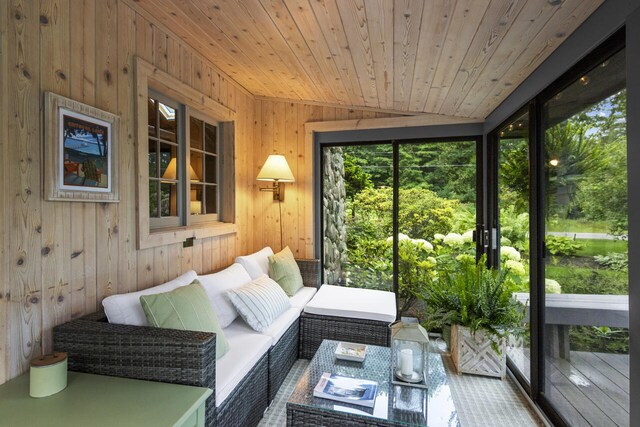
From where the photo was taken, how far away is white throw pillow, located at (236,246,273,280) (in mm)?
2871

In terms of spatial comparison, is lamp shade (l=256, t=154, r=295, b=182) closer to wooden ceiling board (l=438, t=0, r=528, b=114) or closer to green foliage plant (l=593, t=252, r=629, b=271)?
wooden ceiling board (l=438, t=0, r=528, b=114)

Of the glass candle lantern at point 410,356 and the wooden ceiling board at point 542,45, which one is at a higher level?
the wooden ceiling board at point 542,45

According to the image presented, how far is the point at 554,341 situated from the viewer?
192 cm

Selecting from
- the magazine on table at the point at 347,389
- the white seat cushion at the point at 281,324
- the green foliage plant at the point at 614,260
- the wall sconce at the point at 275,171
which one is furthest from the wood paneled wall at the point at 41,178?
the green foliage plant at the point at 614,260

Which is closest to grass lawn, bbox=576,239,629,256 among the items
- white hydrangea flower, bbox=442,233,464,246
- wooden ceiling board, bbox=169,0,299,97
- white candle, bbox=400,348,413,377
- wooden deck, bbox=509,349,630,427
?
wooden deck, bbox=509,349,630,427

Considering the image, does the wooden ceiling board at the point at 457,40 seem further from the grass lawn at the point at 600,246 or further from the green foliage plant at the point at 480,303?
the green foliage plant at the point at 480,303

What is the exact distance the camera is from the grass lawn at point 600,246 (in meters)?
1.36

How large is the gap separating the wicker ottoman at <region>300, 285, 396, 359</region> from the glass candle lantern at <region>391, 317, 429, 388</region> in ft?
2.87

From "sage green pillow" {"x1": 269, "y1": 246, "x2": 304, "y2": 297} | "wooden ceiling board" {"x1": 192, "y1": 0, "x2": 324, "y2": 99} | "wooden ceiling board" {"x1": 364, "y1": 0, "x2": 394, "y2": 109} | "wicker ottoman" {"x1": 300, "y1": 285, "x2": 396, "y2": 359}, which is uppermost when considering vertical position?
"wooden ceiling board" {"x1": 192, "y1": 0, "x2": 324, "y2": 99}

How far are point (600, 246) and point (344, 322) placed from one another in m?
1.77

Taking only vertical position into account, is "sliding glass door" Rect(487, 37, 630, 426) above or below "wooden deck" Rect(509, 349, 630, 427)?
above

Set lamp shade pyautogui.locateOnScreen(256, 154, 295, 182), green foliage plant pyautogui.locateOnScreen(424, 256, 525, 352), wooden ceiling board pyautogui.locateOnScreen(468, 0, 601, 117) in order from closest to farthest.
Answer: wooden ceiling board pyautogui.locateOnScreen(468, 0, 601, 117) < green foliage plant pyautogui.locateOnScreen(424, 256, 525, 352) < lamp shade pyautogui.locateOnScreen(256, 154, 295, 182)

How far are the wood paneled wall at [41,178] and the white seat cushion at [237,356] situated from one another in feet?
2.19

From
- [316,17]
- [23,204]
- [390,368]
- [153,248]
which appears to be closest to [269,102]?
[316,17]
